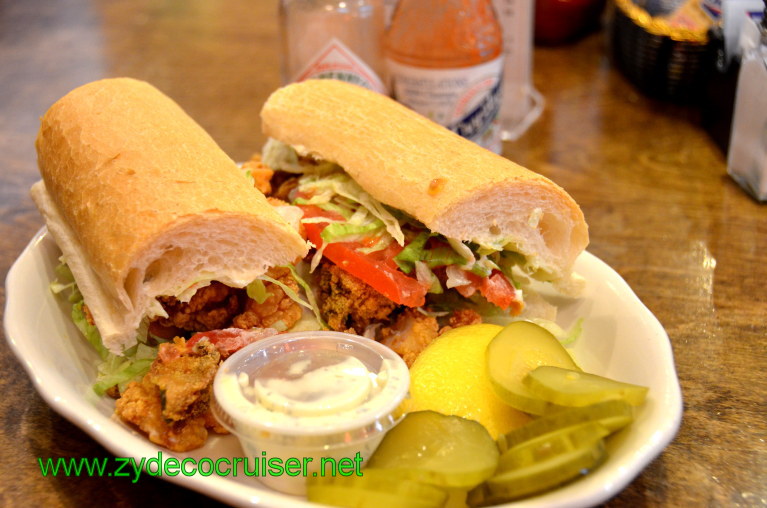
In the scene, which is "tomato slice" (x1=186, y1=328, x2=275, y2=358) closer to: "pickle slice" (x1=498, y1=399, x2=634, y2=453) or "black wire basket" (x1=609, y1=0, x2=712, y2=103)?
"pickle slice" (x1=498, y1=399, x2=634, y2=453)

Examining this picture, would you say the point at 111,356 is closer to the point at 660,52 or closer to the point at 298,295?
the point at 298,295

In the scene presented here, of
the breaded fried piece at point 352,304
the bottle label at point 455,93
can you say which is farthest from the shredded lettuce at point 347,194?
the bottle label at point 455,93

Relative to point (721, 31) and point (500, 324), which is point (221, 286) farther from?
point (721, 31)

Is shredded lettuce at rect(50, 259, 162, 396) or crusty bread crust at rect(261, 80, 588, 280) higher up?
crusty bread crust at rect(261, 80, 588, 280)

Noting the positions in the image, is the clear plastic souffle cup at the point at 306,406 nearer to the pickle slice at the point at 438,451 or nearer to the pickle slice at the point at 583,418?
the pickle slice at the point at 438,451

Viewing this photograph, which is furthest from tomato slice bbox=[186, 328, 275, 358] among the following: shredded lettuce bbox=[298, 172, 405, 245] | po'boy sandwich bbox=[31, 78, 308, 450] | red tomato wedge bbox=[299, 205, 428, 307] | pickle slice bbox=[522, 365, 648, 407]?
pickle slice bbox=[522, 365, 648, 407]

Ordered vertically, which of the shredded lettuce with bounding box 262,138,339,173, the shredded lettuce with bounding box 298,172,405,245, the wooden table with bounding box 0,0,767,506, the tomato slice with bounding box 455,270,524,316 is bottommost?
the wooden table with bounding box 0,0,767,506
